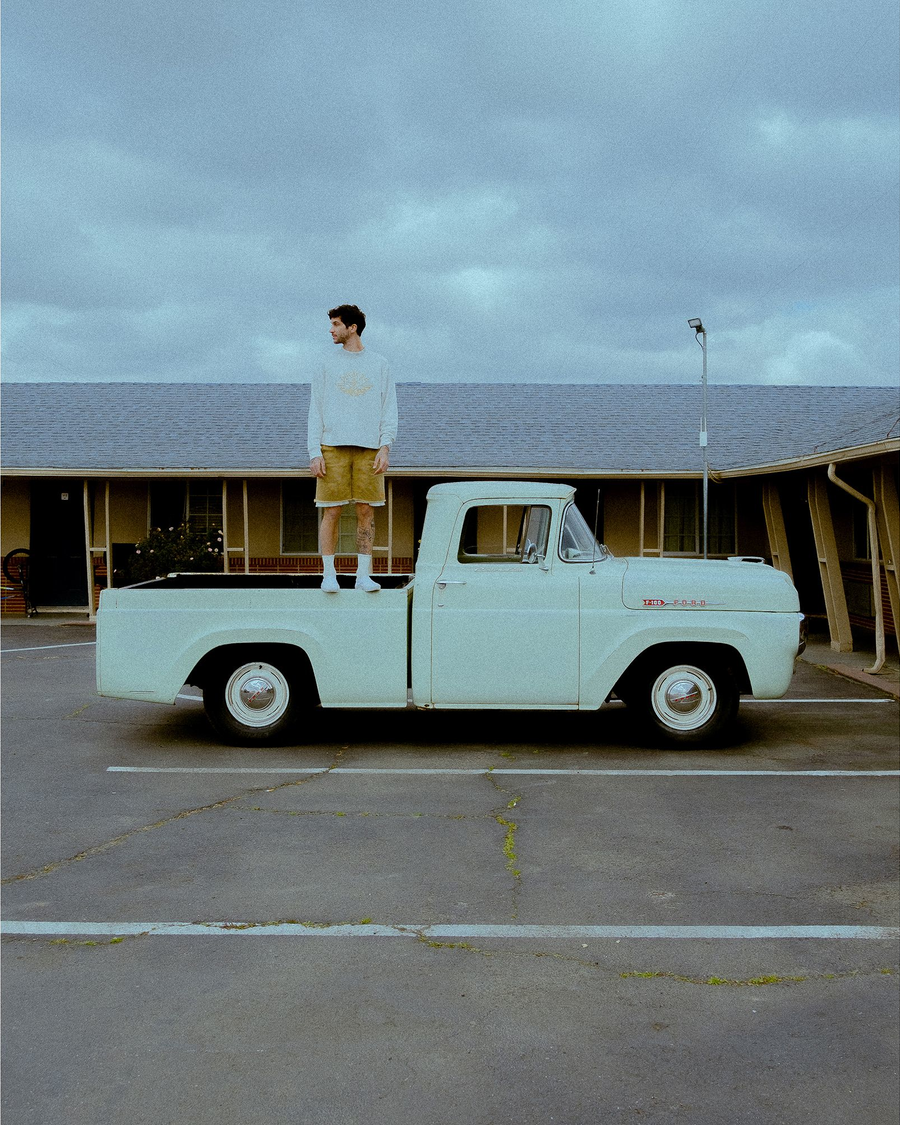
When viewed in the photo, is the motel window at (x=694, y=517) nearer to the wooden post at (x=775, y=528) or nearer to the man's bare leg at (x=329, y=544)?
the wooden post at (x=775, y=528)

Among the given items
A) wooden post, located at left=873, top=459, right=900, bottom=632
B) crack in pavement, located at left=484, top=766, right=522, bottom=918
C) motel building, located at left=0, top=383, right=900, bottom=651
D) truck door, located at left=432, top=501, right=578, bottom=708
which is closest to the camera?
crack in pavement, located at left=484, top=766, right=522, bottom=918

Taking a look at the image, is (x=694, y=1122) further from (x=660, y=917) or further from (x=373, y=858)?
(x=373, y=858)

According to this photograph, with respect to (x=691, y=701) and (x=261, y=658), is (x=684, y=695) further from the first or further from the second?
(x=261, y=658)

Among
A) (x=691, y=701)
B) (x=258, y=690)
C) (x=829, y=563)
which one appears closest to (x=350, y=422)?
(x=258, y=690)

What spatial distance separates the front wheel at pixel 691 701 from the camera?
7902 mm

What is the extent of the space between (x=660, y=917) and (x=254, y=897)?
189 cm

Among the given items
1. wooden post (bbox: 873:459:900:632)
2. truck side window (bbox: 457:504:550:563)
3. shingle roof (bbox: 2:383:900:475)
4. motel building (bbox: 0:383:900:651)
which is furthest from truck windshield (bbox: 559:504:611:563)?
shingle roof (bbox: 2:383:900:475)

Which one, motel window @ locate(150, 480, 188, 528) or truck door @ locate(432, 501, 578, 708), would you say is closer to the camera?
truck door @ locate(432, 501, 578, 708)

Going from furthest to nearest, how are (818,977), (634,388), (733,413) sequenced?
(634,388) → (733,413) → (818,977)

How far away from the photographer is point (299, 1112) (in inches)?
122

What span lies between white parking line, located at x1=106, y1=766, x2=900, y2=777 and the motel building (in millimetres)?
9336

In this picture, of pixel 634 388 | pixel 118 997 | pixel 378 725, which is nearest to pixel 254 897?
pixel 118 997

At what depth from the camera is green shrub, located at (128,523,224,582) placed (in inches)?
685

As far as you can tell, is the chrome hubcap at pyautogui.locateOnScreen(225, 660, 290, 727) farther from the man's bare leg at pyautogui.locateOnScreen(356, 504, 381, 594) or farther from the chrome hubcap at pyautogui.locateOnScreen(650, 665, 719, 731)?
Answer: the chrome hubcap at pyautogui.locateOnScreen(650, 665, 719, 731)
